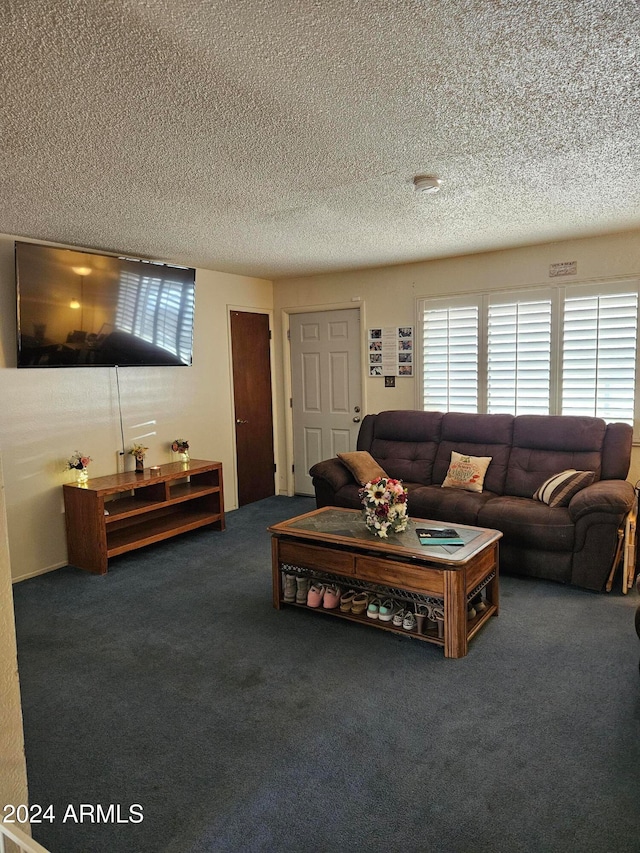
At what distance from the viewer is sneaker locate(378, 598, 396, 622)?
3.04 m

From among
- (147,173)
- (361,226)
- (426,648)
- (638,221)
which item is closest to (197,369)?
(361,226)

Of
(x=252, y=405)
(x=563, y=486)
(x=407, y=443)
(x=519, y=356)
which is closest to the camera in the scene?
(x=563, y=486)

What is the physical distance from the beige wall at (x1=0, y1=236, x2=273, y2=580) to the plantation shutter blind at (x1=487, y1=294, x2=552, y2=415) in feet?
8.34

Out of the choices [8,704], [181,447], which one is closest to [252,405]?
[181,447]

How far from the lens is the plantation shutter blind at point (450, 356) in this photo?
Result: 502 centimetres

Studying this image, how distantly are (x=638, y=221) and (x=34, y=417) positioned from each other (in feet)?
14.9

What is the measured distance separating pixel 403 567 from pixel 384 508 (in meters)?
0.37

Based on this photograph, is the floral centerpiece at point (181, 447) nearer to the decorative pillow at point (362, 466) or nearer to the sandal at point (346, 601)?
the decorative pillow at point (362, 466)

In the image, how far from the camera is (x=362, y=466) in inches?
184

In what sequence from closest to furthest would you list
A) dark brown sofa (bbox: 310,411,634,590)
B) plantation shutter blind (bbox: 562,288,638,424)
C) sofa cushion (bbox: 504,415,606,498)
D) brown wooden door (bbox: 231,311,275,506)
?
1. dark brown sofa (bbox: 310,411,634,590)
2. sofa cushion (bbox: 504,415,606,498)
3. plantation shutter blind (bbox: 562,288,638,424)
4. brown wooden door (bbox: 231,311,275,506)

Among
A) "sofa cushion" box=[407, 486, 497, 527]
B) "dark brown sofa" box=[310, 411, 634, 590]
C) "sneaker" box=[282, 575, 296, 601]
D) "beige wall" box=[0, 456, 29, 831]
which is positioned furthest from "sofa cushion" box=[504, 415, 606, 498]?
"beige wall" box=[0, 456, 29, 831]

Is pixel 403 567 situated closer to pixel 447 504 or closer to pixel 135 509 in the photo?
pixel 447 504

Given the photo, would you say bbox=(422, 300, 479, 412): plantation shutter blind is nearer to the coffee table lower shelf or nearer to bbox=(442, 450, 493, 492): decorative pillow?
bbox=(442, 450, 493, 492): decorative pillow

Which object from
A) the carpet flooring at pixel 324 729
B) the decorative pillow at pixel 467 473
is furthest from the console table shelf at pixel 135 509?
the decorative pillow at pixel 467 473
